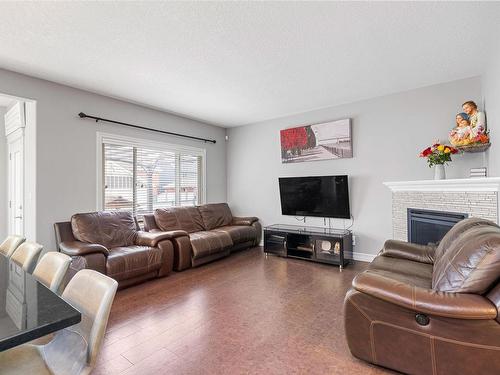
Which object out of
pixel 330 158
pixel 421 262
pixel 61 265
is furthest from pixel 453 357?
→ pixel 330 158

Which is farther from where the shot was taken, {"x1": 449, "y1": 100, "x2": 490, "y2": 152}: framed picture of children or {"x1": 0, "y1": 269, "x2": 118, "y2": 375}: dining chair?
{"x1": 449, "y1": 100, "x2": 490, "y2": 152}: framed picture of children

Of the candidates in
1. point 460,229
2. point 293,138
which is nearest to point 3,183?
point 293,138

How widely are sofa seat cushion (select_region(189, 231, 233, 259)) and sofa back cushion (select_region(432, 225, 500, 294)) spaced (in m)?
3.07

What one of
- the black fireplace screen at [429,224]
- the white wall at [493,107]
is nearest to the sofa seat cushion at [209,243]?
the black fireplace screen at [429,224]

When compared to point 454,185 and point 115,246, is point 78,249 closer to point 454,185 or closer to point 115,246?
point 115,246

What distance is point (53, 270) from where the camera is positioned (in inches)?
58.7

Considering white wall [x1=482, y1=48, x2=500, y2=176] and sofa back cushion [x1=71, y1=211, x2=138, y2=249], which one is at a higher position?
white wall [x1=482, y1=48, x2=500, y2=176]

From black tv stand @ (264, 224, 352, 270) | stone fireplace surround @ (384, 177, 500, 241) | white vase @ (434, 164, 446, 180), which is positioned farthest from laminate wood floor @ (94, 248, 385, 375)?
white vase @ (434, 164, 446, 180)

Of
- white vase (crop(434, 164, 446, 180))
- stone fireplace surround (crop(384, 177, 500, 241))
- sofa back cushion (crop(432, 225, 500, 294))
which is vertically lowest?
sofa back cushion (crop(432, 225, 500, 294))

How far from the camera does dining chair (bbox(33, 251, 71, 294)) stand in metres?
1.42

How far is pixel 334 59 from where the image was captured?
9.65 ft

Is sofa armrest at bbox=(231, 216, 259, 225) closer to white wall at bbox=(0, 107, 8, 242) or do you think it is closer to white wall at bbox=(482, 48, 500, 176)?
white wall at bbox=(482, 48, 500, 176)

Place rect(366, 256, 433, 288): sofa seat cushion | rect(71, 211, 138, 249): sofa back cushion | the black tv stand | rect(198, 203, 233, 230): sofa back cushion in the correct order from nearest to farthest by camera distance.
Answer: rect(366, 256, 433, 288): sofa seat cushion → rect(71, 211, 138, 249): sofa back cushion → the black tv stand → rect(198, 203, 233, 230): sofa back cushion

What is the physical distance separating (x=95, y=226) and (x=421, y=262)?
3.89 meters
